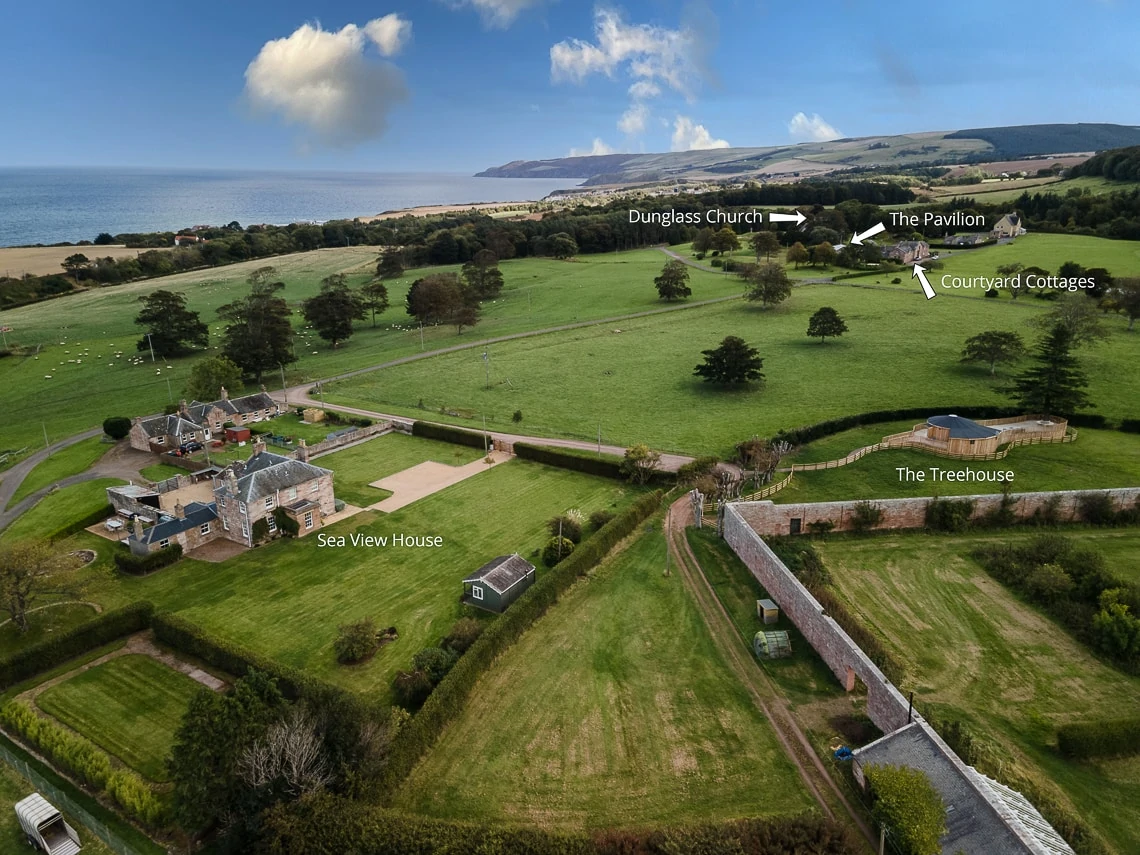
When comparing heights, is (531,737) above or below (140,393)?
below

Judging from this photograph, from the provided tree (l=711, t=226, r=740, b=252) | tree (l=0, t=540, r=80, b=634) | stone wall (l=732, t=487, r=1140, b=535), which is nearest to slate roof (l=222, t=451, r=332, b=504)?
tree (l=0, t=540, r=80, b=634)

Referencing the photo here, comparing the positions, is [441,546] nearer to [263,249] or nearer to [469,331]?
[469,331]

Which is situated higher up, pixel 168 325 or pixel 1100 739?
pixel 168 325

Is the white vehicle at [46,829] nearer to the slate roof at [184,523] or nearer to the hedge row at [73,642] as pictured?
the hedge row at [73,642]

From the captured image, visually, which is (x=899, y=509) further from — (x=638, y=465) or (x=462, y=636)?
(x=462, y=636)

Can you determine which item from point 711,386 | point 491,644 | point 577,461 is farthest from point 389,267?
point 491,644

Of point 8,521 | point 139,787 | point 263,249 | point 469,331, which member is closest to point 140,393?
point 8,521

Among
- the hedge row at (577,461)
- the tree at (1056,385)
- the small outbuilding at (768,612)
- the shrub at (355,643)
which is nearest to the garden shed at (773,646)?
the small outbuilding at (768,612)
